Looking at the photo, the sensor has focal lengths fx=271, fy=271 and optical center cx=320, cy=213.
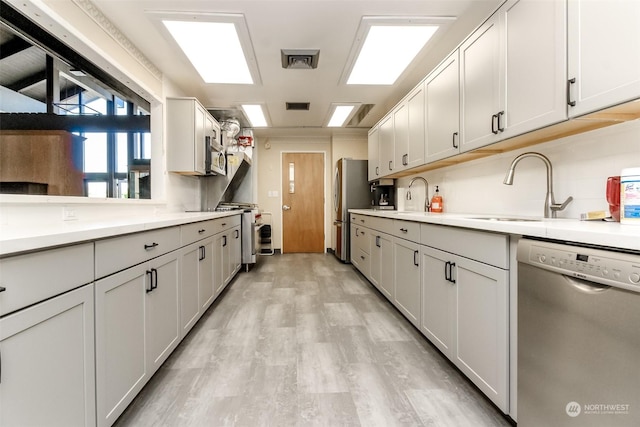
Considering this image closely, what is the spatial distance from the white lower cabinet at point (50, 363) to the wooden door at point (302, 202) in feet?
15.4

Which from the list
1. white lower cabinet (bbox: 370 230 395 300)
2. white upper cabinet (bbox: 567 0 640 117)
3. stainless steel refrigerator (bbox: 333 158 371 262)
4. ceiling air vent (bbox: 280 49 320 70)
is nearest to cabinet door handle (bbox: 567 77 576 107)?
white upper cabinet (bbox: 567 0 640 117)

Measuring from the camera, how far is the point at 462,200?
8.31 feet

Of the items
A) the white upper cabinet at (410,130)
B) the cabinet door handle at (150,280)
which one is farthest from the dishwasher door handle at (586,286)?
the white upper cabinet at (410,130)

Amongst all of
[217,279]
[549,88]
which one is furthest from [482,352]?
[217,279]

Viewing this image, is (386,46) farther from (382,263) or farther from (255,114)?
(255,114)

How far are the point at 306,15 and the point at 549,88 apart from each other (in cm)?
162

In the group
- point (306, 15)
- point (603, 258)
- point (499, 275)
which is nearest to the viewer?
point (603, 258)

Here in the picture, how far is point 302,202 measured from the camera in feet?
18.5

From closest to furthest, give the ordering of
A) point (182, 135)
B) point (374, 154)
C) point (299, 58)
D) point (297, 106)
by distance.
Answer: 1. point (299, 58)
2. point (182, 135)
3. point (297, 106)
4. point (374, 154)

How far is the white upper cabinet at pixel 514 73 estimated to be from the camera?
4.00 feet

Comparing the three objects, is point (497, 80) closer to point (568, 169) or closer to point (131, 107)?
point (568, 169)

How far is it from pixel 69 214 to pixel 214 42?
1.70 m

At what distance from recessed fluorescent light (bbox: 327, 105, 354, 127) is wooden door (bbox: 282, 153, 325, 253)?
3.56 feet

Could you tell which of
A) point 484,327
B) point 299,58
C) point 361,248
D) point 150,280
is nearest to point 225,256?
point 150,280
